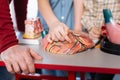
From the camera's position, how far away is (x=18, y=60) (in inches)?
29.4

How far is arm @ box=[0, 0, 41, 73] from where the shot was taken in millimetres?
746

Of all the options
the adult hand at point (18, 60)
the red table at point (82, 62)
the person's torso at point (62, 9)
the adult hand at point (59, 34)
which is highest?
the person's torso at point (62, 9)

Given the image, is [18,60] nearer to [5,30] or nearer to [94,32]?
[5,30]

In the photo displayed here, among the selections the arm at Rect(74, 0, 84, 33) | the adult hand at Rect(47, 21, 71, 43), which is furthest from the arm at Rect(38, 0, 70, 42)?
the arm at Rect(74, 0, 84, 33)

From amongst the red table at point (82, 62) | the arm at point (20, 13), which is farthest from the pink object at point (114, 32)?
the arm at point (20, 13)

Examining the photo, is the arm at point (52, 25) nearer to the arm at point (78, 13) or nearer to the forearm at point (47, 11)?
the forearm at point (47, 11)

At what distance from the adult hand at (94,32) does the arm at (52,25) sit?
136 millimetres

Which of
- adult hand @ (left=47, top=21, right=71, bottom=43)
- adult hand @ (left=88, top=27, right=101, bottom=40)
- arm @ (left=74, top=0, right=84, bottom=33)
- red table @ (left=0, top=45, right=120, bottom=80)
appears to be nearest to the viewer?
red table @ (left=0, top=45, right=120, bottom=80)

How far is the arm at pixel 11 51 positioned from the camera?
0.75m

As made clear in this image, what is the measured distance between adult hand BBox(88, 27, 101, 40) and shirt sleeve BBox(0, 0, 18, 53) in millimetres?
320

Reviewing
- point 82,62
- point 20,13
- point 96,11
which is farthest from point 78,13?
point 82,62

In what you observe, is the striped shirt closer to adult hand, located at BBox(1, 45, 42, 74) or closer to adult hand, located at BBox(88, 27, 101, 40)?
adult hand, located at BBox(88, 27, 101, 40)

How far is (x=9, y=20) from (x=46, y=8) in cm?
29

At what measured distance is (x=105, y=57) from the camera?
80 cm
